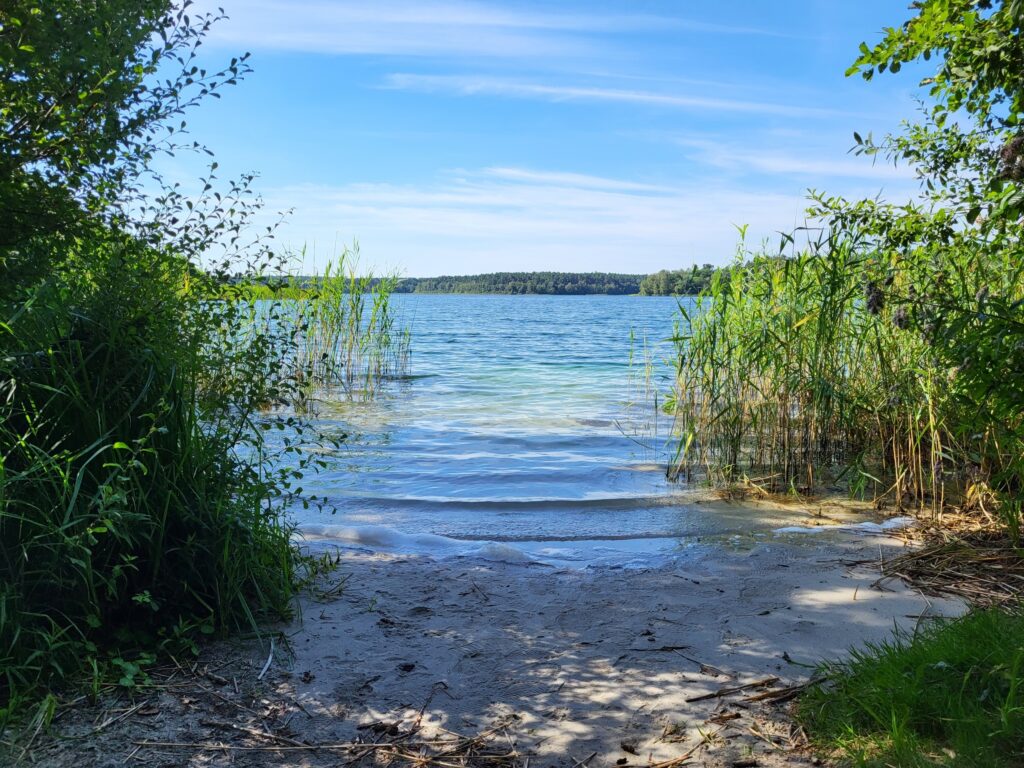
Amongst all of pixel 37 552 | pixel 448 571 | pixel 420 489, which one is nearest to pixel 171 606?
pixel 37 552

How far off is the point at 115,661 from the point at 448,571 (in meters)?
2.22

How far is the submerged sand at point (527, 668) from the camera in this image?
2.89 metres

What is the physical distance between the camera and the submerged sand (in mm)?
2887

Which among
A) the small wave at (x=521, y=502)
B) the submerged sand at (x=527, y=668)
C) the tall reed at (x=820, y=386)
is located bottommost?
the small wave at (x=521, y=502)

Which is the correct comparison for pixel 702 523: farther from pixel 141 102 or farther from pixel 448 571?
pixel 141 102

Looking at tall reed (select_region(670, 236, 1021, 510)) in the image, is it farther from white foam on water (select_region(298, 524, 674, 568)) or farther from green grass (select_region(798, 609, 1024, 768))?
green grass (select_region(798, 609, 1024, 768))

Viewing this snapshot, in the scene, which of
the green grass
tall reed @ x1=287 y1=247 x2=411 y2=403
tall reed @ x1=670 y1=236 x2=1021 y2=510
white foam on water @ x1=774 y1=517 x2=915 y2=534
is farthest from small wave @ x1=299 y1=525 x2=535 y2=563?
tall reed @ x1=287 y1=247 x2=411 y2=403

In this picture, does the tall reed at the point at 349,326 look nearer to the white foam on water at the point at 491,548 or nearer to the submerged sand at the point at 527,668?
the white foam on water at the point at 491,548

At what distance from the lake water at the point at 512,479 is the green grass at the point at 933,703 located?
2.58 metres

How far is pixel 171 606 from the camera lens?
3652 millimetres

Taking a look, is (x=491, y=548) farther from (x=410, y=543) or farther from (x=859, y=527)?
(x=859, y=527)

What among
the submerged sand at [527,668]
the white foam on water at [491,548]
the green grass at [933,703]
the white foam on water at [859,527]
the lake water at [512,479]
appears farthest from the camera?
the lake water at [512,479]

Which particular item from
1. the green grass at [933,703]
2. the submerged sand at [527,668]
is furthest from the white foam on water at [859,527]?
the green grass at [933,703]

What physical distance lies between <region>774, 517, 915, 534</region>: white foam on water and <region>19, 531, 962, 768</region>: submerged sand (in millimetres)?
1017
